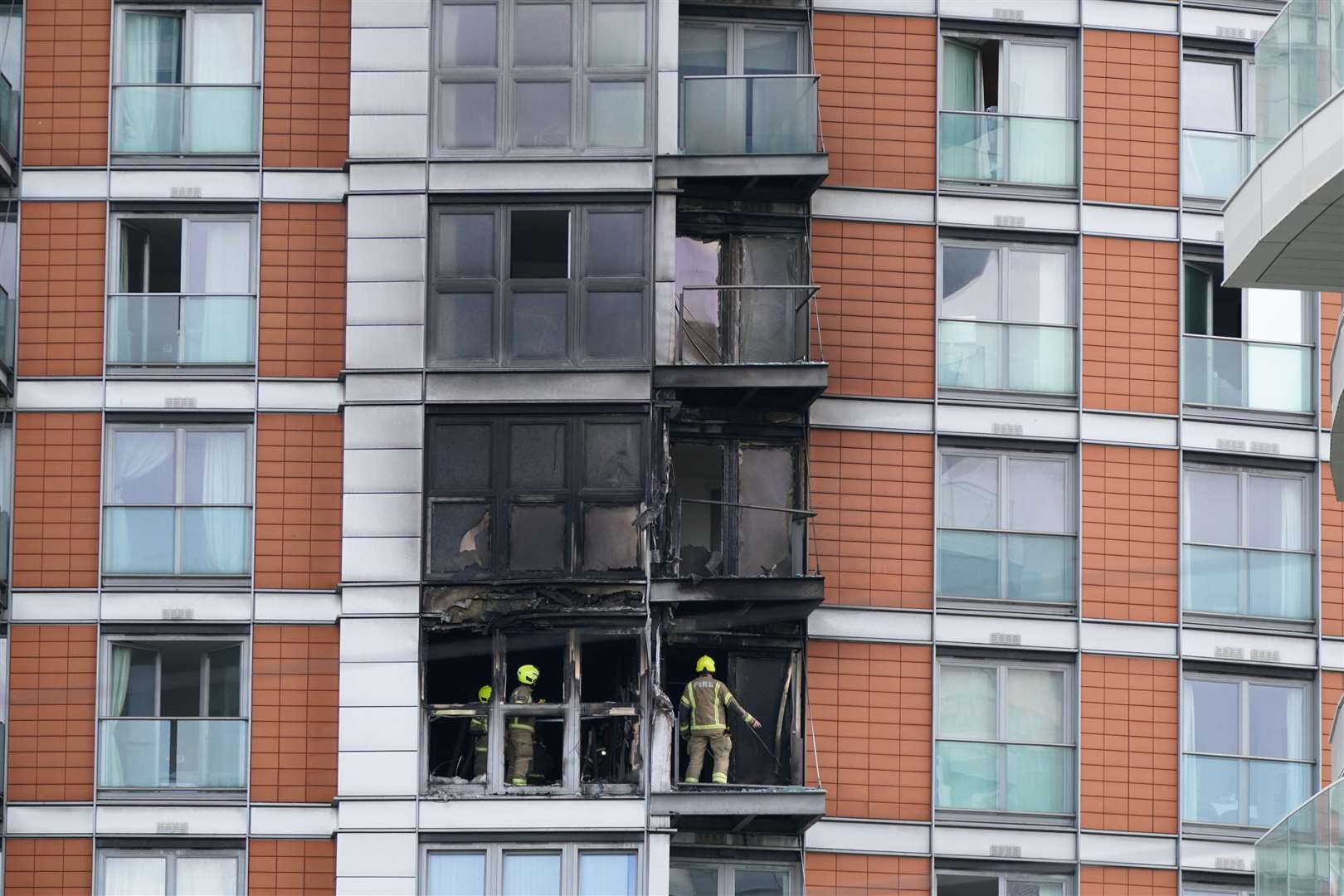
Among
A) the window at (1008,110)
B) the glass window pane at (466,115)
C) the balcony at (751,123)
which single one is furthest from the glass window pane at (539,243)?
the window at (1008,110)

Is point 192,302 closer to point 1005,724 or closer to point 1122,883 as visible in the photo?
point 1005,724

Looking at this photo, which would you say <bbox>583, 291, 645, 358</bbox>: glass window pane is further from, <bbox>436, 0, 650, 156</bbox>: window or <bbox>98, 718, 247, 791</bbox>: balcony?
<bbox>98, 718, 247, 791</bbox>: balcony

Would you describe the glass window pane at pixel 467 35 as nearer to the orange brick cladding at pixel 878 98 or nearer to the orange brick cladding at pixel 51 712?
the orange brick cladding at pixel 878 98

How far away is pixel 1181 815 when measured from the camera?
36531 mm

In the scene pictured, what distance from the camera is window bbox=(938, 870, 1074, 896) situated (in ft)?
119

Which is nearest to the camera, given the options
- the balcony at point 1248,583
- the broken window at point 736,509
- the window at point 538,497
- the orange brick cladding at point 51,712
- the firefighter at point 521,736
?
the firefighter at point 521,736

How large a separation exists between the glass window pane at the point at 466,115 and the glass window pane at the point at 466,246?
0.90 m

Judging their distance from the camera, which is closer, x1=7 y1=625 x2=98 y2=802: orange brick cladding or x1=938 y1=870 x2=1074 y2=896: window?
x1=7 y1=625 x2=98 y2=802: orange brick cladding

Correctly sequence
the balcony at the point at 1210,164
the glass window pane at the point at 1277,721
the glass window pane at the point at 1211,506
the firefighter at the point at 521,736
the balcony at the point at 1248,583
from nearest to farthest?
the firefighter at the point at 521,736 < the glass window pane at the point at 1277,721 < the balcony at the point at 1248,583 < the glass window pane at the point at 1211,506 < the balcony at the point at 1210,164

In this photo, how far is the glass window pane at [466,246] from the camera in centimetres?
3628

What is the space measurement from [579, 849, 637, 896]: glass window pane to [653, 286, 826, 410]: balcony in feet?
18.1

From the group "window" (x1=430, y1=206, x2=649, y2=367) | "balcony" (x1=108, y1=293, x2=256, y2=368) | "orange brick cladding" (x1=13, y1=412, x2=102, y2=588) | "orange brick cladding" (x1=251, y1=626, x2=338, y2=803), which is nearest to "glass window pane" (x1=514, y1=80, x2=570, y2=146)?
"window" (x1=430, y1=206, x2=649, y2=367)

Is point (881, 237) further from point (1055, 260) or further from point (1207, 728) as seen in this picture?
point (1207, 728)

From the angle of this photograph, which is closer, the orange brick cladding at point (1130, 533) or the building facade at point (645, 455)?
the building facade at point (645, 455)
